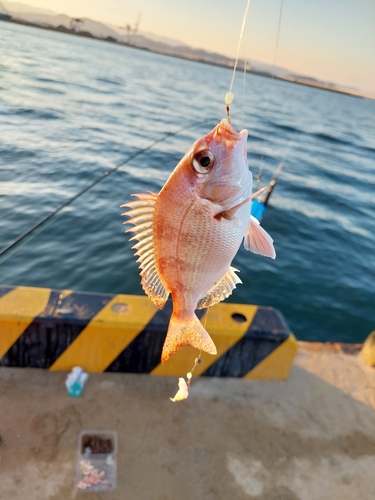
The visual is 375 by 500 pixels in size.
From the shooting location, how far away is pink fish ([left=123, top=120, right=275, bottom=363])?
71.7 inches

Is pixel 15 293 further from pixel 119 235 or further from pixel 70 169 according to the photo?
pixel 70 169

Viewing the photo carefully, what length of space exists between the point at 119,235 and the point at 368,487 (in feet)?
22.1

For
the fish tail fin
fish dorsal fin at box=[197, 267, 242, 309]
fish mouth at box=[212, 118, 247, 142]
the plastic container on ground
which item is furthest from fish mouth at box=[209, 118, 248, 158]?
the plastic container on ground

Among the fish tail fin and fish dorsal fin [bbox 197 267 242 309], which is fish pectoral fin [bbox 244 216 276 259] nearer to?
fish dorsal fin [bbox 197 267 242 309]

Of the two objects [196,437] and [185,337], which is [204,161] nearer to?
[185,337]

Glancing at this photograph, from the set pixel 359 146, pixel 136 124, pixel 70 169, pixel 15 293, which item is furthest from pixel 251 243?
pixel 359 146

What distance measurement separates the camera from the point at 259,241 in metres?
2.00

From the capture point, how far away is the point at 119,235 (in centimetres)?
862

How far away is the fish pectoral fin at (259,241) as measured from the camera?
6.51 feet

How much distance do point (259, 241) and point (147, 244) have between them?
632 millimetres

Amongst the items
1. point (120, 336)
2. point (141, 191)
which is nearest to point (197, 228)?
point (120, 336)

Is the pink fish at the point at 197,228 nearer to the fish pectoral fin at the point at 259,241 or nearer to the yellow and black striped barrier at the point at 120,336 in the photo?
the fish pectoral fin at the point at 259,241

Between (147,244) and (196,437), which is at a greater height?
(147,244)

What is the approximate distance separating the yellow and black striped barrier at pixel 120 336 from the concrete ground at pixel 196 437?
6.1 inches
